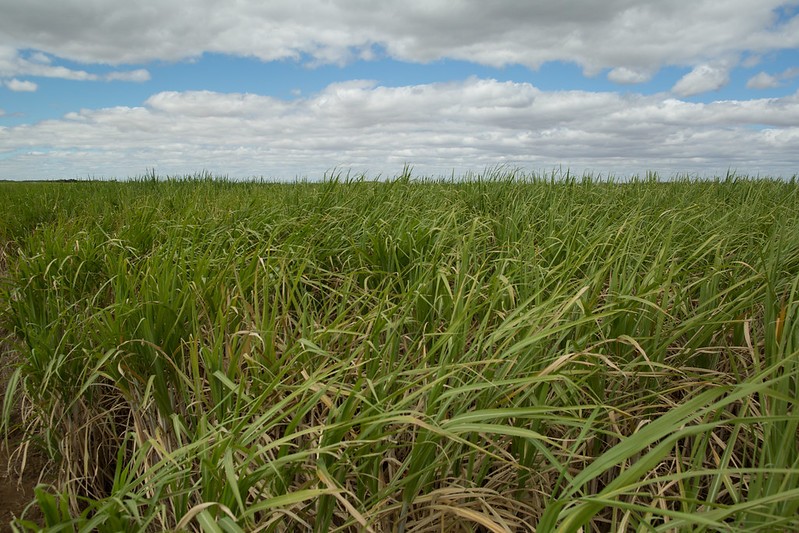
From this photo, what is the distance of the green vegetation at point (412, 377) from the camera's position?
1.27 meters

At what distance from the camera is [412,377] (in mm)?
1752

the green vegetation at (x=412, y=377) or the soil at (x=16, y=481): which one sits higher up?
the green vegetation at (x=412, y=377)

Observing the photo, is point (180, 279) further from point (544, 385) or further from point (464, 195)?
point (464, 195)

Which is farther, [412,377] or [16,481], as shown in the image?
[16,481]

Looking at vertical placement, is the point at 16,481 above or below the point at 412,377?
below

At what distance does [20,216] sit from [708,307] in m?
6.48

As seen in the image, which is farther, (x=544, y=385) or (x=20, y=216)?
(x=20, y=216)

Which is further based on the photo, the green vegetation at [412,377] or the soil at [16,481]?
the soil at [16,481]

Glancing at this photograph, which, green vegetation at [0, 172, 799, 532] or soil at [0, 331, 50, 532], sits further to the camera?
soil at [0, 331, 50, 532]

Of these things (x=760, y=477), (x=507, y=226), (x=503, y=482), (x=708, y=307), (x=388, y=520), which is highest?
(x=507, y=226)

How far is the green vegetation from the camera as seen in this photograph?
1.27 metres

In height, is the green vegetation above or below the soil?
above

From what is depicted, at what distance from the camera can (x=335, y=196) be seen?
4.07m

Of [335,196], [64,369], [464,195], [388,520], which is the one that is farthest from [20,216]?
[388,520]
